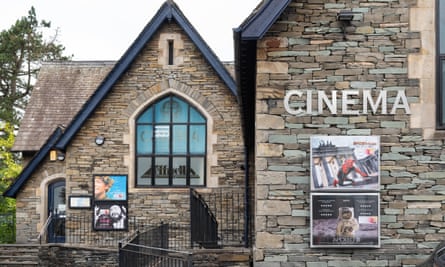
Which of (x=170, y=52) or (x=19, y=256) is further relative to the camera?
(x=170, y=52)

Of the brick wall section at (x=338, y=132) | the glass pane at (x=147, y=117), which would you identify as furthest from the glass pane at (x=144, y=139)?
the brick wall section at (x=338, y=132)

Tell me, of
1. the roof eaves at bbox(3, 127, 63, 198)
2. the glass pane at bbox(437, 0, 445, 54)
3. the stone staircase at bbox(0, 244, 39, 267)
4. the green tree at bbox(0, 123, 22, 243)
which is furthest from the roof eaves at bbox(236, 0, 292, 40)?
the green tree at bbox(0, 123, 22, 243)

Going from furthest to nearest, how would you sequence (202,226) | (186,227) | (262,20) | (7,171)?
(7,171)
(186,227)
(202,226)
(262,20)

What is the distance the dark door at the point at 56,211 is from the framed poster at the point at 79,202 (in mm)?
2593

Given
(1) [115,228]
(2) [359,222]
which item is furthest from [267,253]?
(1) [115,228]

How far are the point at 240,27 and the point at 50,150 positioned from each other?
44.5ft

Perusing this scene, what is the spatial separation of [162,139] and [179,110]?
95cm

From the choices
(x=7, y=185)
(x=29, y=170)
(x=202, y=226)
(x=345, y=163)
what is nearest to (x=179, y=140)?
(x=202, y=226)

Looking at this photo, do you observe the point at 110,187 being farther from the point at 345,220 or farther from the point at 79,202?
the point at 345,220

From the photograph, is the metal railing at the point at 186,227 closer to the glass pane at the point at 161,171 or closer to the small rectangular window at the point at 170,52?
the glass pane at the point at 161,171

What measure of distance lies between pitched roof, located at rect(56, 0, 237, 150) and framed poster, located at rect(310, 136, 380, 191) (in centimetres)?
905

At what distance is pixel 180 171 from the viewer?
60.0ft

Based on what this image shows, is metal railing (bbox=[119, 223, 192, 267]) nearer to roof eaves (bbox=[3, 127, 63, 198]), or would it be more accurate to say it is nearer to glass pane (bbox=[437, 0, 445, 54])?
glass pane (bbox=[437, 0, 445, 54])

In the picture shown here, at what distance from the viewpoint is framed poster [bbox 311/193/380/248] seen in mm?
8852
